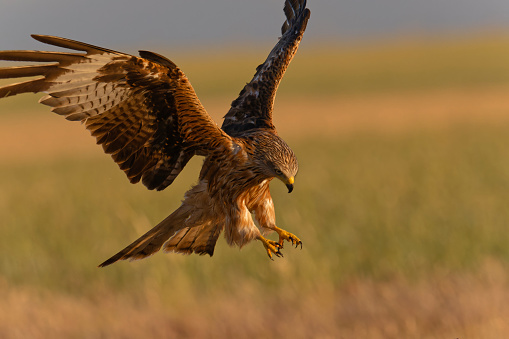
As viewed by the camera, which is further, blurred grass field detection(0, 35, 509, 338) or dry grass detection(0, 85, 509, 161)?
dry grass detection(0, 85, 509, 161)

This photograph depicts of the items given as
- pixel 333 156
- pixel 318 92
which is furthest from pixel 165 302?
pixel 318 92

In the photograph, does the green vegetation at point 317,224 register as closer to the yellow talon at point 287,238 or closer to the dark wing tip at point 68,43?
the yellow talon at point 287,238

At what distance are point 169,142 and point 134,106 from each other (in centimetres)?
36

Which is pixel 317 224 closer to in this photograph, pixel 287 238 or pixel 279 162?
pixel 287 238

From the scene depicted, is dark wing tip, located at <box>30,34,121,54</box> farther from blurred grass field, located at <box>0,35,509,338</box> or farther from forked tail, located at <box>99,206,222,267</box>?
blurred grass field, located at <box>0,35,509,338</box>

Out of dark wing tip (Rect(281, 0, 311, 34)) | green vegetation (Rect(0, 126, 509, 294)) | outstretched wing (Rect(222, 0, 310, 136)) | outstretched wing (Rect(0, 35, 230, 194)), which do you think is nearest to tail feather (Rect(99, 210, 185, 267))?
outstretched wing (Rect(0, 35, 230, 194))

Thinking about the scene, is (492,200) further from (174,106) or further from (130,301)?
(174,106)

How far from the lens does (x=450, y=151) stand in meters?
21.5

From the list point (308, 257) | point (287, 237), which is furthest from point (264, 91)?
A: point (308, 257)

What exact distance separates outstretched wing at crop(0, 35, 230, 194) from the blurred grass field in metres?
4.19

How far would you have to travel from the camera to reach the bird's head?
4.82 meters

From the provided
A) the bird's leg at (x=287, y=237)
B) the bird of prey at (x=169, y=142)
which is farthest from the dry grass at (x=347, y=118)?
the bird's leg at (x=287, y=237)

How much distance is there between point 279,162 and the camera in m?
4.83

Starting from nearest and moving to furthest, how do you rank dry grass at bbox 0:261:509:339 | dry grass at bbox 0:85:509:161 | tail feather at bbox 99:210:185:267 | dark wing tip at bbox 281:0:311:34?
1. tail feather at bbox 99:210:185:267
2. dark wing tip at bbox 281:0:311:34
3. dry grass at bbox 0:261:509:339
4. dry grass at bbox 0:85:509:161
